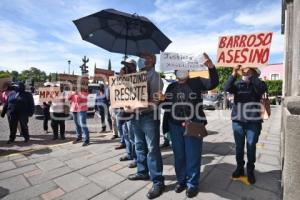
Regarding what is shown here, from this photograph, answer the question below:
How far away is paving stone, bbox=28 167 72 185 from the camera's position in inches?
145

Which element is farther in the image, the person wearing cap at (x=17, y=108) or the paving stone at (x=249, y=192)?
the person wearing cap at (x=17, y=108)

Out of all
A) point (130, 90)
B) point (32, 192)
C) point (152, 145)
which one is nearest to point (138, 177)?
point (152, 145)

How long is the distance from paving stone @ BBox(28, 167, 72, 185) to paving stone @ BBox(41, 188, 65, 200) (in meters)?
0.48

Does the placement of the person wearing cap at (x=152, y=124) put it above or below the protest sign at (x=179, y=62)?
below

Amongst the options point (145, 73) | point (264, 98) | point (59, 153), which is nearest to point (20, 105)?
point (59, 153)

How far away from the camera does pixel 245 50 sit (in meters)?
3.27

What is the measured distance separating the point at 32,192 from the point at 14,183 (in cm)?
55

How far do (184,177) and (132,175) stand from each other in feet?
2.95

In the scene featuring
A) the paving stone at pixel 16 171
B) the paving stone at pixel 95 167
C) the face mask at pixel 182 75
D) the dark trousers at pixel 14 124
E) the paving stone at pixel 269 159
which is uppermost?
the face mask at pixel 182 75

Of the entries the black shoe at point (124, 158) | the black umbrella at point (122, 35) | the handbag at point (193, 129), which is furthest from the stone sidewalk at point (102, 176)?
the black umbrella at point (122, 35)

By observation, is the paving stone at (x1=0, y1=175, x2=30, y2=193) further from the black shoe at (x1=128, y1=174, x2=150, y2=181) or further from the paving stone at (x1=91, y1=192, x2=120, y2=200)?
the black shoe at (x1=128, y1=174, x2=150, y2=181)

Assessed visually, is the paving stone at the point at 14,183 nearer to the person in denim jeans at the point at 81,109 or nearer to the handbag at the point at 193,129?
the person in denim jeans at the point at 81,109

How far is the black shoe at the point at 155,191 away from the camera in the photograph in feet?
10.0

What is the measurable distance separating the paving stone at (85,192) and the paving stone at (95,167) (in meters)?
0.53
